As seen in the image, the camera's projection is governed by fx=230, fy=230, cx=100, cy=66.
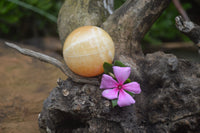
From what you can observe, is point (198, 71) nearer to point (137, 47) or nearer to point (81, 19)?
point (137, 47)

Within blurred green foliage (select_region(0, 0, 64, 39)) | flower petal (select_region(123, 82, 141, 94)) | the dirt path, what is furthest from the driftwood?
blurred green foliage (select_region(0, 0, 64, 39))

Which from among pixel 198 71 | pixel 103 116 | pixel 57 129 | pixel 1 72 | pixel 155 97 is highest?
pixel 198 71

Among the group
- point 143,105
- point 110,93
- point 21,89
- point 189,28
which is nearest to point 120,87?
point 110,93

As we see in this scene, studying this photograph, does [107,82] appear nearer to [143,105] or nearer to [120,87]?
[120,87]

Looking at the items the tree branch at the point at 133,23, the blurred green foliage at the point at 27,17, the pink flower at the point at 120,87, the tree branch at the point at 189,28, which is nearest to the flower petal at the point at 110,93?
the pink flower at the point at 120,87

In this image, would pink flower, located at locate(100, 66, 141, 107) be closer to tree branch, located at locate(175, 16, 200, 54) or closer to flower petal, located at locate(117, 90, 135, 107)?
flower petal, located at locate(117, 90, 135, 107)

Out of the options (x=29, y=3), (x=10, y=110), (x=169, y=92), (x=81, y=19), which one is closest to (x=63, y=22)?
(x=81, y=19)
